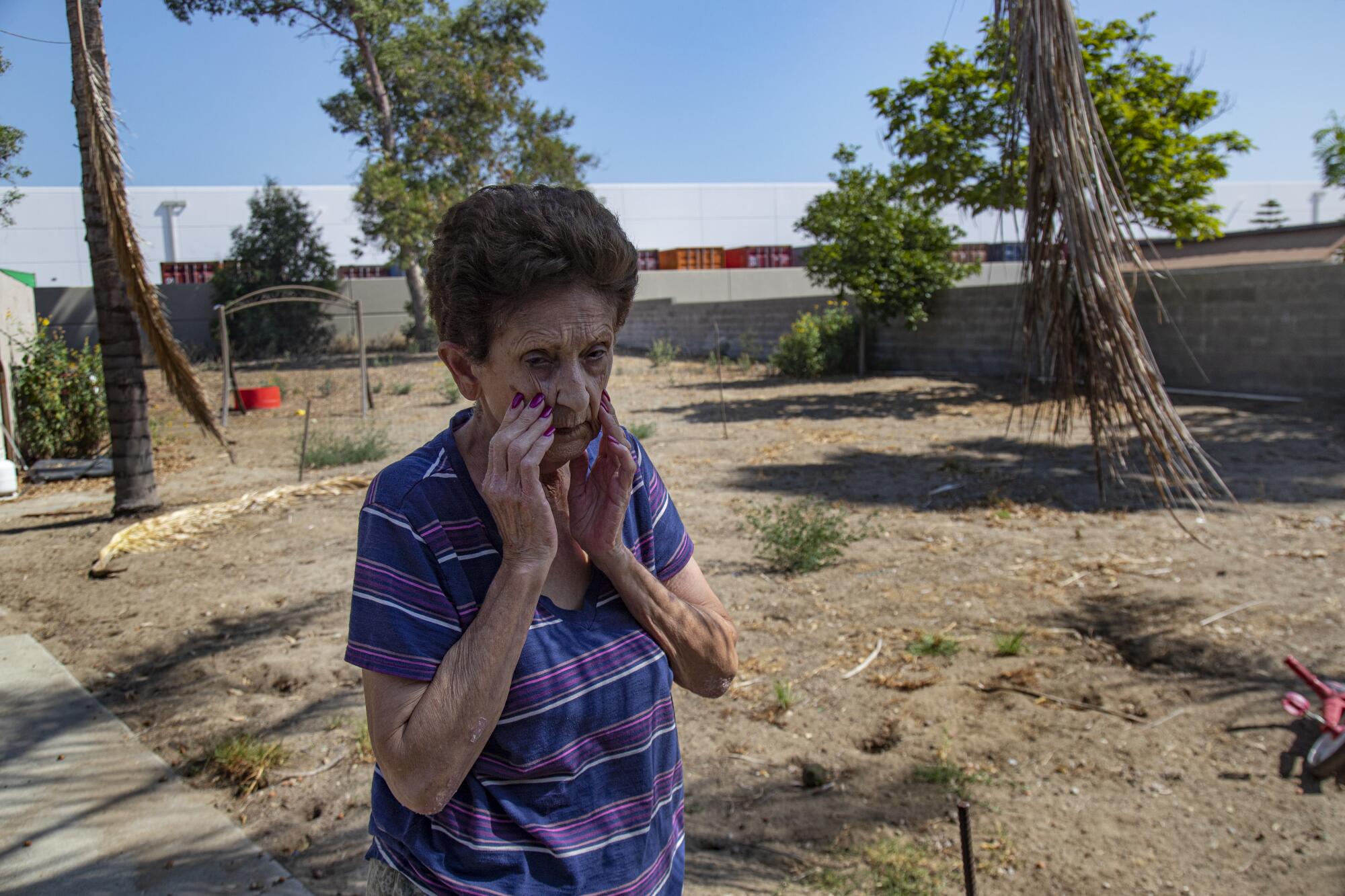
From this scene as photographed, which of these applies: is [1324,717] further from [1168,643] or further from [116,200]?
[116,200]

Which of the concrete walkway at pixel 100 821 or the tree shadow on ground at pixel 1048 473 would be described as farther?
the tree shadow on ground at pixel 1048 473

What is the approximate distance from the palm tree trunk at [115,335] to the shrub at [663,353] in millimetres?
14558

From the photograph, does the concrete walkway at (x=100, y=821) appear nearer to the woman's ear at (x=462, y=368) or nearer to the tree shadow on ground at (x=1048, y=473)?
the woman's ear at (x=462, y=368)

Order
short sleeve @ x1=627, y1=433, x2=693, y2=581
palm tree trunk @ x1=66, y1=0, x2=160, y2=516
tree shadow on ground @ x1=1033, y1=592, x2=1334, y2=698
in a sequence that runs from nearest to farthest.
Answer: short sleeve @ x1=627, y1=433, x2=693, y2=581 < tree shadow on ground @ x1=1033, y1=592, x2=1334, y2=698 < palm tree trunk @ x1=66, y1=0, x2=160, y2=516

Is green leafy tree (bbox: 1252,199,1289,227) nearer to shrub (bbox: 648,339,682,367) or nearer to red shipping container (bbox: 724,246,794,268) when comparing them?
red shipping container (bbox: 724,246,794,268)

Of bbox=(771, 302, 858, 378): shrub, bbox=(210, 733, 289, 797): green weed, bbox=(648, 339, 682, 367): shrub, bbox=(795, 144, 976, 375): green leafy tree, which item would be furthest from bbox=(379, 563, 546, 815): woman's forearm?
bbox=(648, 339, 682, 367): shrub

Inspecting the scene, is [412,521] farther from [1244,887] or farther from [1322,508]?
[1322,508]

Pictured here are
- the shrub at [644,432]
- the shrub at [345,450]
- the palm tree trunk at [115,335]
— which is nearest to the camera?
the palm tree trunk at [115,335]

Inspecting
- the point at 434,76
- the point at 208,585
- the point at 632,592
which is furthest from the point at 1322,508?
the point at 434,76

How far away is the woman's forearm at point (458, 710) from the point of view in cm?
126

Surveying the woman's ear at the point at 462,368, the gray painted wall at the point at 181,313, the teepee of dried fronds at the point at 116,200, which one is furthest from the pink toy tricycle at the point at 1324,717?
the gray painted wall at the point at 181,313

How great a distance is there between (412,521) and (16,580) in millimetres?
6200

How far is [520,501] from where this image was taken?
51.3 inches

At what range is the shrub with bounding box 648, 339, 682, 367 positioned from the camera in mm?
21422
